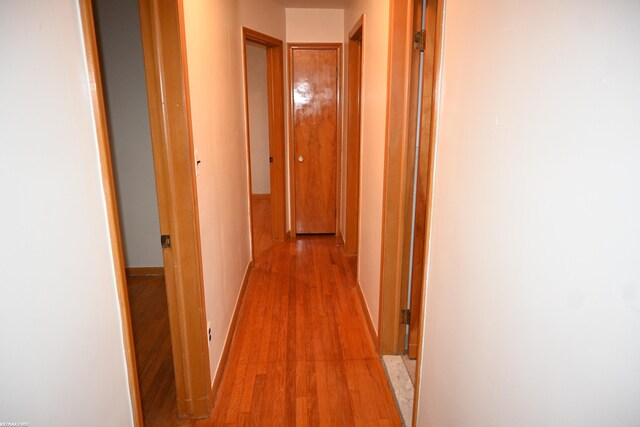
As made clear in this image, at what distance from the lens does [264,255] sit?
4.46 m

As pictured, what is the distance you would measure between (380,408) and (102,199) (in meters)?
1.76

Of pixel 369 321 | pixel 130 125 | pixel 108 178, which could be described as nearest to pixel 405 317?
pixel 369 321

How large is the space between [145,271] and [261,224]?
6.40 feet

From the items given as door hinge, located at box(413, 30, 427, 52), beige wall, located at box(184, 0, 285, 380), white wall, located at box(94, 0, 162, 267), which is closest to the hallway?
beige wall, located at box(184, 0, 285, 380)

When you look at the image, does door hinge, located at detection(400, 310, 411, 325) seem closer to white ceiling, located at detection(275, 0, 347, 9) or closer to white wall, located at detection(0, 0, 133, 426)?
white wall, located at detection(0, 0, 133, 426)

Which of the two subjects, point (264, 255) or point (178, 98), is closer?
point (178, 98)

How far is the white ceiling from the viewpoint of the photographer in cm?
416

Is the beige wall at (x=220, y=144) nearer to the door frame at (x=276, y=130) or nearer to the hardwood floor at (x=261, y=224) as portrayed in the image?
the door frame at (x=276, y=130)

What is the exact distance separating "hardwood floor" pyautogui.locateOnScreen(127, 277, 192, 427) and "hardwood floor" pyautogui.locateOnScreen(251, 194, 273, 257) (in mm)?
1264

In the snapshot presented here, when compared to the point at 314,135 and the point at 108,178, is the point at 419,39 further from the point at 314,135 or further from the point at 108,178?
the point at 314,135

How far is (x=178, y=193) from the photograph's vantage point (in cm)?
185

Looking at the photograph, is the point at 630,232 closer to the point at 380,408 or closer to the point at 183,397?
the point at 380,408

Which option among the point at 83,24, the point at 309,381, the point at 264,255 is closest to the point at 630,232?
the point at 83,24

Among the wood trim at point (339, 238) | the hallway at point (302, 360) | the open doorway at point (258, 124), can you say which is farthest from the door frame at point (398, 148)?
the open doorway at point (258, 124)
